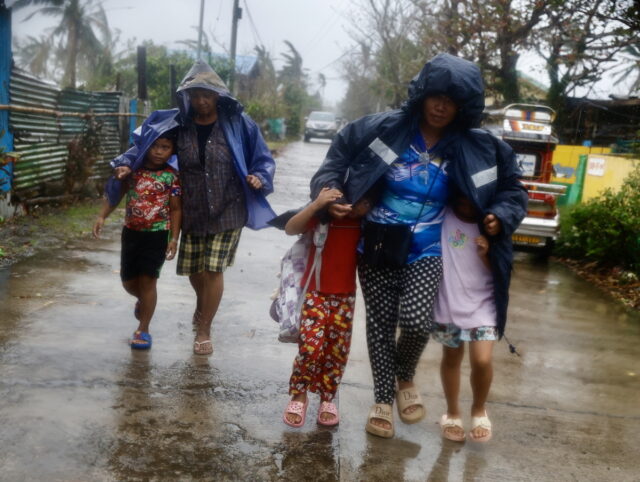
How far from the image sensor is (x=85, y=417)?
3.46 metres

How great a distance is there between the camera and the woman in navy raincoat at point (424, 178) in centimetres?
328

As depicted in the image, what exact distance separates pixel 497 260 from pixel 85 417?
207 cm

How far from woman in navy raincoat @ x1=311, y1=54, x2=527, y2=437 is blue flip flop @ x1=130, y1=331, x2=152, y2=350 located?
66.6 inches

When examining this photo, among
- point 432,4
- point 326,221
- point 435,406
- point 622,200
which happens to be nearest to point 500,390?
point 435,406

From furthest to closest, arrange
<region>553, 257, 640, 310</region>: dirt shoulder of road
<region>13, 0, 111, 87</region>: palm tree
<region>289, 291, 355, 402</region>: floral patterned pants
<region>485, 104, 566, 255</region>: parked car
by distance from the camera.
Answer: <region>13, 0, 111, 87</region>: palm tree → <region>485, 104, 566, 255</region>: parked car → <region>553, 257, 640, 310</region>: dirt shoulder of road → <region>289, 291, 355, 402</region>: floral patterned pants

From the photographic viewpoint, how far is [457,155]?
335 cm

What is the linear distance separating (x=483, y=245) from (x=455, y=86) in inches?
28.5

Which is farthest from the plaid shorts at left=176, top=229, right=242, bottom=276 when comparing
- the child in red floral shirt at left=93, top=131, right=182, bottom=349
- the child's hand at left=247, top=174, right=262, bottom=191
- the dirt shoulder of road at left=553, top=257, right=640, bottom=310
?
the dirt shoulder of road at left=553, top=257, right=640, bottom=310

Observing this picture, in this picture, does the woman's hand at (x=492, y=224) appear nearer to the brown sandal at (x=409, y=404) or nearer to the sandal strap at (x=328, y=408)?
the brown sandal at (x=409, y=404)

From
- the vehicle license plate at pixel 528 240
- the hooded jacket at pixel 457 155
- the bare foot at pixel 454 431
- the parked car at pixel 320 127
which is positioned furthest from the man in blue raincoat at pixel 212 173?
the parked car at pixel 320 127

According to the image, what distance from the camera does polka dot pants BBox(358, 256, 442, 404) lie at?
3.41 m

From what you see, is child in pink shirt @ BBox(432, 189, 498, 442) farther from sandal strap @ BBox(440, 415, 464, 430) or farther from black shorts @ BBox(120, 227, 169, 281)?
black shorts @ BBox(120, 227, 169, 281)

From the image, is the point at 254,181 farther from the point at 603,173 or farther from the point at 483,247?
the point at 603,173

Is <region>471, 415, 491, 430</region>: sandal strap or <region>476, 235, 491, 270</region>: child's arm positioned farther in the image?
<region>471, 415, 491, 430</region>: sandal strap
